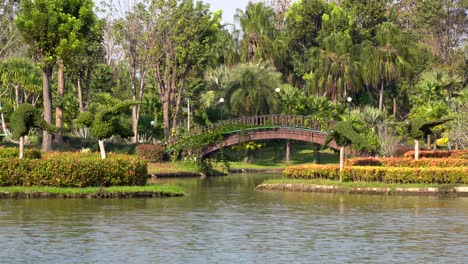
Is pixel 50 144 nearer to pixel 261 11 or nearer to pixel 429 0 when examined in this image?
pixel 261 11

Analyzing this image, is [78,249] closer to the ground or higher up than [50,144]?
closer to the ground

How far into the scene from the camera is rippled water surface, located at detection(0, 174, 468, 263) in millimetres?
27188

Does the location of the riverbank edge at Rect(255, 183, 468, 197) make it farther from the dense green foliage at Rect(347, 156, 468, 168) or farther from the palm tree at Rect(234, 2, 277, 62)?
the palm tree at Rect(234, 2, 277, 62)

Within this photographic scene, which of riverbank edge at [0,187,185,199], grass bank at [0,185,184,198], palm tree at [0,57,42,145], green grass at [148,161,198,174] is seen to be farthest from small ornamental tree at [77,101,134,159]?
palm tree at [0,57,42,145]

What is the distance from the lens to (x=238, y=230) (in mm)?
33000

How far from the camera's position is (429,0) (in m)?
115

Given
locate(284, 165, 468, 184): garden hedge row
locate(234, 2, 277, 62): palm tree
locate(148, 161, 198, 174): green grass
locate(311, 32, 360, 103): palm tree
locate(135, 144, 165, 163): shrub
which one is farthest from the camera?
locate(234, 2, 277, 62): palm tree

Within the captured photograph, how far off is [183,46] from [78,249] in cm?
5391

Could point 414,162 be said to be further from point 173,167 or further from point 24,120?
point 24,120

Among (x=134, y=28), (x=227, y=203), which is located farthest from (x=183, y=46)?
(x=227, y=203)

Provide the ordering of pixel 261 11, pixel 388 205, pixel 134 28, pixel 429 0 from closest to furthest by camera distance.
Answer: pixel 388 205
pixel 134 28
pixel 261 11
pixel 429 0

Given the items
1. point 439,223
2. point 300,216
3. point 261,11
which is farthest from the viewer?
point 261,11

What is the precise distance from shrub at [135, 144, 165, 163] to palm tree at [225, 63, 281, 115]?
1371 centimetres

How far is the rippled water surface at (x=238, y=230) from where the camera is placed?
89.2ft
